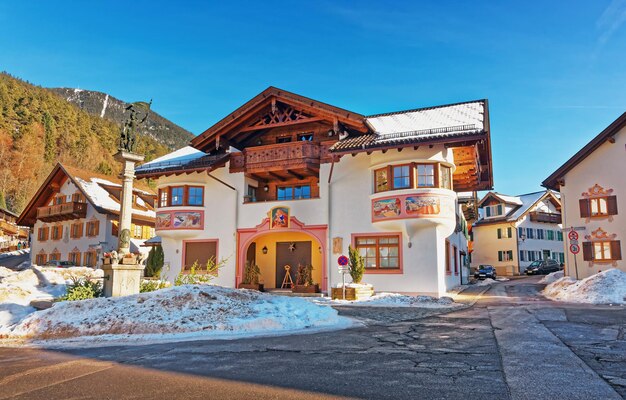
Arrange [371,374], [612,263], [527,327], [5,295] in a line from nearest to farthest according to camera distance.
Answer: [371,374] → [527,327] → [5,295] → [612,263]

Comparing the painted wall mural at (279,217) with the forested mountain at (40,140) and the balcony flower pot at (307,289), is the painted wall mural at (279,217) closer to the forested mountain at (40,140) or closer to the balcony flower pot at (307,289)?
the balcony flower pot at (307,289)

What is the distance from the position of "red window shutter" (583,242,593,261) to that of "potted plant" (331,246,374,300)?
504 inches

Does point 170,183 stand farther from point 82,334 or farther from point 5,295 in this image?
point 82,334

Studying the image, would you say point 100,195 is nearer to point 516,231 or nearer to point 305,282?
point 305,282

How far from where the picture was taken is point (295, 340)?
9.63 meters

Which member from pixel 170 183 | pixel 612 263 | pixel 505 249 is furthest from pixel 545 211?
pixel 170 183

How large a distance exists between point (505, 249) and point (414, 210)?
35255 mm

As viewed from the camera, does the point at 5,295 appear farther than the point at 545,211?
No

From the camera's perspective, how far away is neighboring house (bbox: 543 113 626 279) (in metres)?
25.7

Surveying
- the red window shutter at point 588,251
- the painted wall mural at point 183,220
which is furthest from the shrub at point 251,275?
the red window shutter at point 588,251

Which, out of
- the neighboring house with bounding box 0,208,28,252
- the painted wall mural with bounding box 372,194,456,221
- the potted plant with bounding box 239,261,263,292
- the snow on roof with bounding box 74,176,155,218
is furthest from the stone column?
the neighboring house with bounding box 0,208,28,252

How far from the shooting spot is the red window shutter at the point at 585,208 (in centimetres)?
2667

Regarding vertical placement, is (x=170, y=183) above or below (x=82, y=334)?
above

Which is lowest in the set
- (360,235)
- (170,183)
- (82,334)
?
(82,334)
